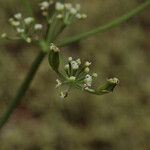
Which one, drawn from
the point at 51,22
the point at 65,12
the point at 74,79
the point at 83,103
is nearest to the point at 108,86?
the point at 74,79

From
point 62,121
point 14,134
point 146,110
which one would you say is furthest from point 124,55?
point 14,134

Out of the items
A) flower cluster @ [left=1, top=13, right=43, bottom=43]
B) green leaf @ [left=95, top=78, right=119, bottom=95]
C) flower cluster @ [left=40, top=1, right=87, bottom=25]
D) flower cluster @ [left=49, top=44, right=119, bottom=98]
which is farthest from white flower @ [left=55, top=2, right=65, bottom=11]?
green leaf @ [left=95, top=78, right=119, bottom=95]

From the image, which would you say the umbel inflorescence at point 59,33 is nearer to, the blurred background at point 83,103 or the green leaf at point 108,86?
Answer: the green leaf at point 108,86

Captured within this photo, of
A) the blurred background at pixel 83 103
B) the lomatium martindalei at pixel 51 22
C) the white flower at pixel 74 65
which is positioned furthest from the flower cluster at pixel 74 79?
the blurred background at pixel 83 103

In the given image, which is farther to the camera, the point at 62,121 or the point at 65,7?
the point at 62,121

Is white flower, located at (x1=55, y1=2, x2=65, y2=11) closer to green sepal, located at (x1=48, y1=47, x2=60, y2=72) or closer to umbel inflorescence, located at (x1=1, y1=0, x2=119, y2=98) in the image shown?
umbel inflorescence, located at (x1=1, y1=0, x2=119, y2=98)

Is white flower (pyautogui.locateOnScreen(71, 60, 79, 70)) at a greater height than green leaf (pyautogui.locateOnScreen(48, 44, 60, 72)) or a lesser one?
lesser

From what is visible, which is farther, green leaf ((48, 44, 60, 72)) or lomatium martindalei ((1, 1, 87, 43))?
lomatium martindalei ((1, 1, 87, 43))

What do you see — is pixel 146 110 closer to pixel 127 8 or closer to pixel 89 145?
pixel 89 145
